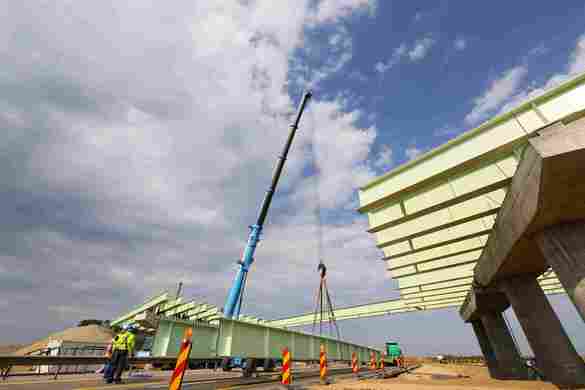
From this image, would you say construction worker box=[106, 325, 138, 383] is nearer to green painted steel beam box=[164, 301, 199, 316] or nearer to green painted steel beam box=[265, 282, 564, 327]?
green painted steel beam box=[265, 282, 564, 327]

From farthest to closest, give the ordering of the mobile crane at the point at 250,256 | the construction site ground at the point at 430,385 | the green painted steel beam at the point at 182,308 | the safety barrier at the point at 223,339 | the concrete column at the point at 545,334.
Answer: the green painted steel beam at the point at 182,308
the mobile crane at the point at 250,256
the safety barrier at the point at 223,339
the construction site ground at the point at 430,385
the concrete column at the point at 545,334

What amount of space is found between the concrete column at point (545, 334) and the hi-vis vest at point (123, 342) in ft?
37.4

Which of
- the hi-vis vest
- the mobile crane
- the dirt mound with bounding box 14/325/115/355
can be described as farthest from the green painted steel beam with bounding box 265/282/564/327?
the dirt mound with bounding box 14/325/115/355

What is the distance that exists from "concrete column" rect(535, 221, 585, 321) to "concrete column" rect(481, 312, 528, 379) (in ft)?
34.8

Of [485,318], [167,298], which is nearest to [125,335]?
[485,318]

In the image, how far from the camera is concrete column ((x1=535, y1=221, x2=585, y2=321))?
4.81 meters

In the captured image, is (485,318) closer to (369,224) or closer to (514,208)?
(369,224)

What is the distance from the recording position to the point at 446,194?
8562 mm

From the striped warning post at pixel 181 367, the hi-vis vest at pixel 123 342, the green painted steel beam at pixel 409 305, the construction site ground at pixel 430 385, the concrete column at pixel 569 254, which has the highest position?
the green painted steel beam at pixel 409 305

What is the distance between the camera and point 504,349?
13.4 metres

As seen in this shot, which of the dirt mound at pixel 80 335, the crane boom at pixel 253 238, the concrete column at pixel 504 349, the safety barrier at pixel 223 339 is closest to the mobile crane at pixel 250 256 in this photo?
the crane boom at pixel 253 238

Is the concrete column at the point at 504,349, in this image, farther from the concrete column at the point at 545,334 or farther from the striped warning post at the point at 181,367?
the striped warning post at the point at 181,367

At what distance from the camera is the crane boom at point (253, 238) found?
18609 millimetres

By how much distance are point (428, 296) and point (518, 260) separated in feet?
42.3
